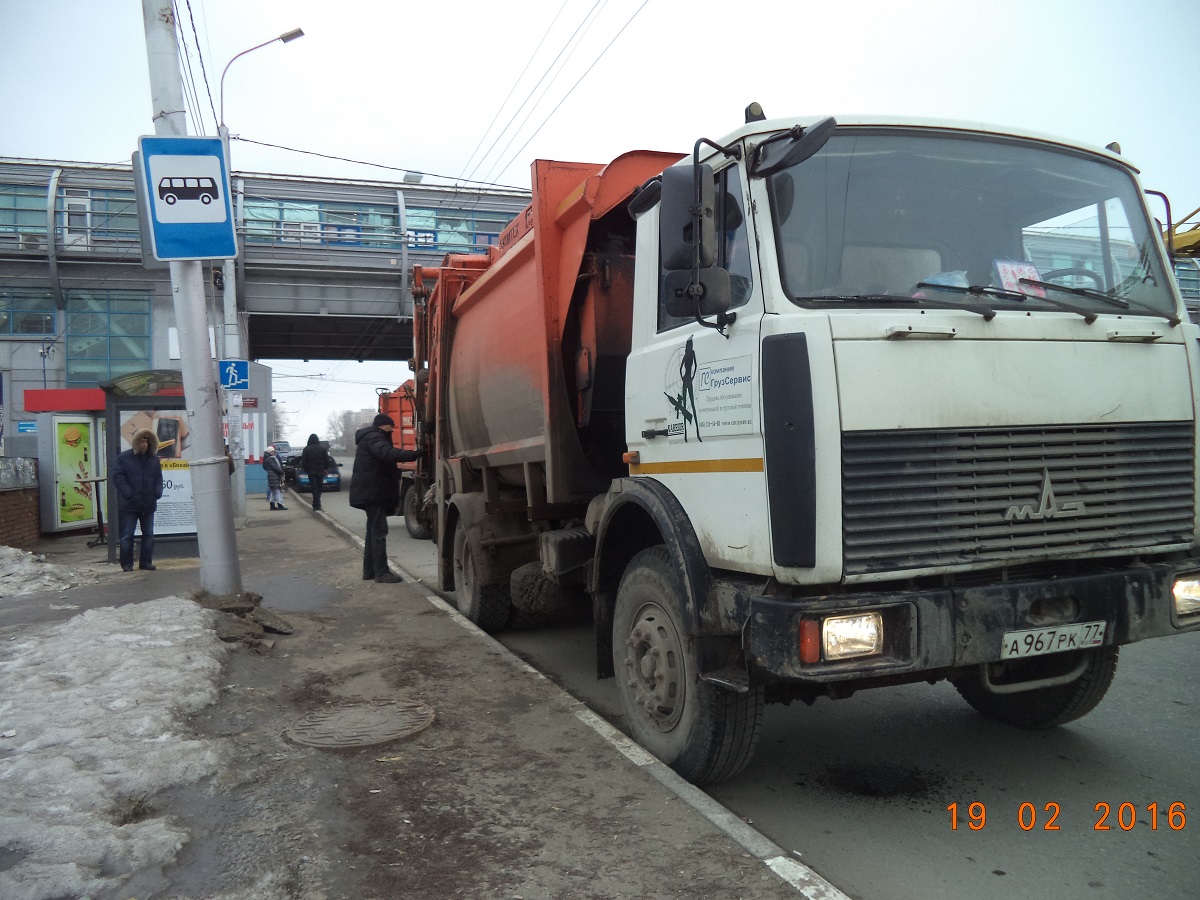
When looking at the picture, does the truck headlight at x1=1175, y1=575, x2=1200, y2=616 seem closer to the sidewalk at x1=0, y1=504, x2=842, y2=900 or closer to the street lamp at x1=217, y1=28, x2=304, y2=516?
the sidewalk at x1=0, y1=504, x2=842, y2=900

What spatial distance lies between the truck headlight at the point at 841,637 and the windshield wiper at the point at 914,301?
113cm

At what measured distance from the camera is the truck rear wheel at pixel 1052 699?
4.21 m

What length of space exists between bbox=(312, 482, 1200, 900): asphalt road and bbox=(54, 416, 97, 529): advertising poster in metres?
13.1

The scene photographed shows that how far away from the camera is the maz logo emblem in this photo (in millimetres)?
3311

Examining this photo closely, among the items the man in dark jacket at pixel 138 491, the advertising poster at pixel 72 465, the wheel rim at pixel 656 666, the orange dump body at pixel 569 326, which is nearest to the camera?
the wheel rim at pixel 656 666

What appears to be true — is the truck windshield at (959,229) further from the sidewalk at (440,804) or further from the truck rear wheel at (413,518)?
the truck rear wheel at (413,518)

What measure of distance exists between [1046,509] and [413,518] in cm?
1271

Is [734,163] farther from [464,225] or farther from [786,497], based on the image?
[464,225]

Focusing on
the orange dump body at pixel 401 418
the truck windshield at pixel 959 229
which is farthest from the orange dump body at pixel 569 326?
the orange dump body at pixel 401 418

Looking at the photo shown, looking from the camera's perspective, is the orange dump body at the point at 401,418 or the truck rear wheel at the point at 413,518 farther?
the orange dump body at the point at 401,418

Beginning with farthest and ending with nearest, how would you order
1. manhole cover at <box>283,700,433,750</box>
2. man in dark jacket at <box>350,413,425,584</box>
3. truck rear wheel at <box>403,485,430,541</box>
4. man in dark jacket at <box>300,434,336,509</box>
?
man in dark jacket at <box>300,434,336,509</box> → truck rear wheel at <box>403,485,430,541</box> → man in dark jacket at <box>350,413,425,584</box> → manhole cover at <box>283,700,433,750</box>
